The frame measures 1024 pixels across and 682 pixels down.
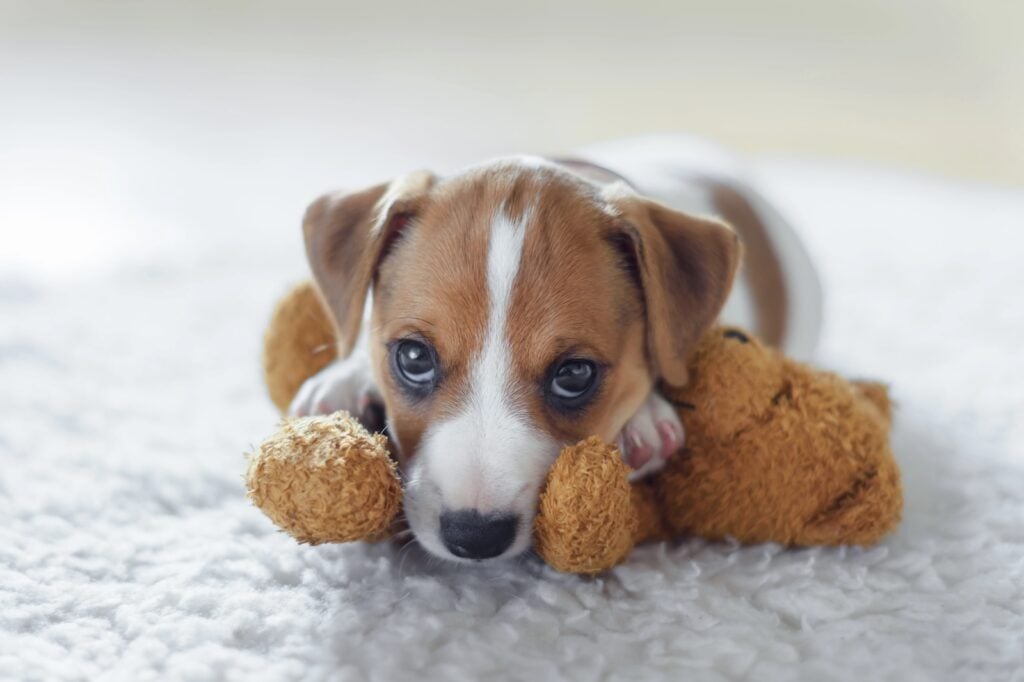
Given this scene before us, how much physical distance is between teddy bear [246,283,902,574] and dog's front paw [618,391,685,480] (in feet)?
0.11

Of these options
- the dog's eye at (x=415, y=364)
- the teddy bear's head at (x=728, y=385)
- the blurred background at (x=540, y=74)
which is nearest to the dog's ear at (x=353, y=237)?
the dog's eye at (x=415, y=364)

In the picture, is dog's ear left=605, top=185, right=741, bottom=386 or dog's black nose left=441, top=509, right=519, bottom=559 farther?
dog's ear left=605, top=185, right=741, bottom=386

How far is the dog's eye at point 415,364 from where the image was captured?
248 cm

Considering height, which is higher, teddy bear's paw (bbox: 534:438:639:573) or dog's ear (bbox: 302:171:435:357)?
dog's ear (bbox: 302:171:435:357)

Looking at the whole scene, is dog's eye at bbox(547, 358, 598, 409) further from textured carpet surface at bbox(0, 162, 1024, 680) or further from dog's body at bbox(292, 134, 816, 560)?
textured carpet surface at bbox(0, 162, 1024, 680)

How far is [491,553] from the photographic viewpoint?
225 centimetres

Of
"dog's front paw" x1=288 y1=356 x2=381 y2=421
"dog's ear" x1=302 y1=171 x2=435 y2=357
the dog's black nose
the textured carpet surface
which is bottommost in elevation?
the textured carpet surface

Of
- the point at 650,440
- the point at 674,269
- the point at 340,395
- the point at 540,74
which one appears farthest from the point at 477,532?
the point at 540,74

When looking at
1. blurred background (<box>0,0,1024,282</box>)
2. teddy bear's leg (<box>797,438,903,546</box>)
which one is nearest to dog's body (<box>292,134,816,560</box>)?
teddy bear's leg (<box>797,438,903,546</box>)

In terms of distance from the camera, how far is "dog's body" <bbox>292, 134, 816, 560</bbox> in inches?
91.2

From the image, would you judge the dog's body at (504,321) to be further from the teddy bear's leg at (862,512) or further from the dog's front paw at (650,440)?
the teddy bear's leg at (862,512)

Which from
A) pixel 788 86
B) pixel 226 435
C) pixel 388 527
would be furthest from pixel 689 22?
pixel 388 527

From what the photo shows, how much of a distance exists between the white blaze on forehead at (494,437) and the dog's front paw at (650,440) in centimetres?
25

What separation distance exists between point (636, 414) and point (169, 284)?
2.90 metres
